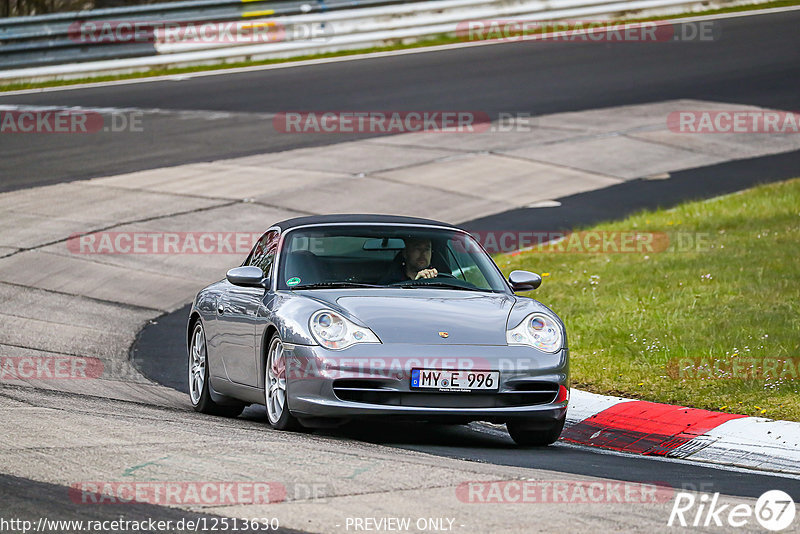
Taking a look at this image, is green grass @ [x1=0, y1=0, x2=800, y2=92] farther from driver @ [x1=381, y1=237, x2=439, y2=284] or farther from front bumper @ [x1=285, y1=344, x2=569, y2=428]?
front bumper @ [x1=285, y1=344, x2=569, y2=428]

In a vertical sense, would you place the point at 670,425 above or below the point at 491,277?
below

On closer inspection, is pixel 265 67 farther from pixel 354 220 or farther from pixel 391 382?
pixel 391 382

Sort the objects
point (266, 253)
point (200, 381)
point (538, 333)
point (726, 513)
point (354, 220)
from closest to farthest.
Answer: point (726, 513)
point (538, 333)
point (354, 220)
point (266, 253)
point (200, 381)

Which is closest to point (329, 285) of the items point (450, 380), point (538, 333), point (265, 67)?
point (450, 380)

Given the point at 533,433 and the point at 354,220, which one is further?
the point at 354,220

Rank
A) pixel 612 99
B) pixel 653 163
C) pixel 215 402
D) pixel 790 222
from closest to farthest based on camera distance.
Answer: pixel 215 402
pixel 790 222
pixel 653 163
pixel 612 99

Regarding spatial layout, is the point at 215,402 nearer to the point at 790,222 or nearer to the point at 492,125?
the point at 790,222

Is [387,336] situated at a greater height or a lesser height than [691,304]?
greater

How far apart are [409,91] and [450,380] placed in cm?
1848

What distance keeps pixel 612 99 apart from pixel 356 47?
6.96m

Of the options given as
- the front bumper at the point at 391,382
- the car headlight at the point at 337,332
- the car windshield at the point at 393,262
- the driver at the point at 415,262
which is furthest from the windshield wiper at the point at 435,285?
the front bumper at the point at 391,382

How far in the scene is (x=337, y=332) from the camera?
758 centimetres

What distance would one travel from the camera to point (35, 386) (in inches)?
367

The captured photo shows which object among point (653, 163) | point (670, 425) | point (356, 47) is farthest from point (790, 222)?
point (356, 47)
